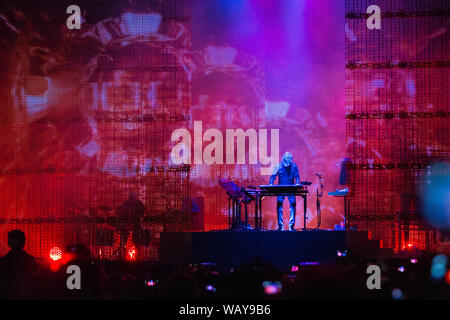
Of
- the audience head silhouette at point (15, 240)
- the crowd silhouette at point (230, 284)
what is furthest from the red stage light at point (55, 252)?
the crowd silhouette at point (230, 284)

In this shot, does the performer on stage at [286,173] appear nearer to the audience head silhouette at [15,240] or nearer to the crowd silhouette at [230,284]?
the crowd silhouette at [230,284]

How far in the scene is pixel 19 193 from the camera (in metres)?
13.5

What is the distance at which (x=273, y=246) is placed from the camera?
1029 centimetres

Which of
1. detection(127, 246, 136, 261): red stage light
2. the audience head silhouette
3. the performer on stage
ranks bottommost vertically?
detection(127, 246, 136, 261): red stage light

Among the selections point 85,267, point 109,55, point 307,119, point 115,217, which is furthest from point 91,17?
point 85,267

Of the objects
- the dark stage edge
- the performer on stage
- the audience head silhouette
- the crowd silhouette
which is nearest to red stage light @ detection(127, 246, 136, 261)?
the dark stage edge

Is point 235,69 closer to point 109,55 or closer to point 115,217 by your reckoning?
point 109,55

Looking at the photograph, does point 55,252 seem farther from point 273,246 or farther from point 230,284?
point 230,284

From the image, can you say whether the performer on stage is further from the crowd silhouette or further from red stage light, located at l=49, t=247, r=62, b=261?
the crowd silhouette

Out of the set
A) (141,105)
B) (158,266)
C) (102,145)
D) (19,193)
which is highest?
(141,105)

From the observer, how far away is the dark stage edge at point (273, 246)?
10227 mm

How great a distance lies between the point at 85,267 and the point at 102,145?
7.68 m

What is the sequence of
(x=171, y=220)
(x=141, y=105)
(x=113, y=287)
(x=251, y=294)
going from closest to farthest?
(x=251, y=294), (x=113, y=287), (x=171, y=220), (x=141, y=105)

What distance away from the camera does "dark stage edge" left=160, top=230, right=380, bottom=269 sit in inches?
403
